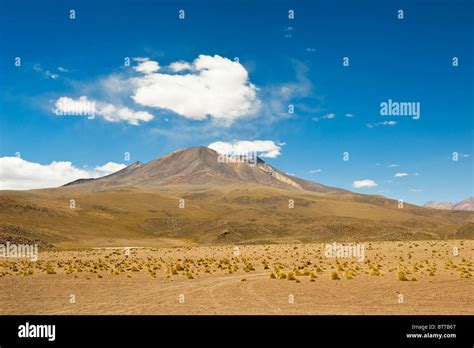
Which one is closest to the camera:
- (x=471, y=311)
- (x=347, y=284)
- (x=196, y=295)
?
(x=471, y=311)

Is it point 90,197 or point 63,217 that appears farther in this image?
point 90,197

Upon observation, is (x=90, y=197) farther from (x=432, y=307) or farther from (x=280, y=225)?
(x=432, y=307)

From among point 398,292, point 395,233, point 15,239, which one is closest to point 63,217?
point 15,239

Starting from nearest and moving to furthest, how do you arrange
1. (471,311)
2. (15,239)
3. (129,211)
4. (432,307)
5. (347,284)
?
(471,311) → (432,307) → (347,284) → (15,239) → (129,211)
